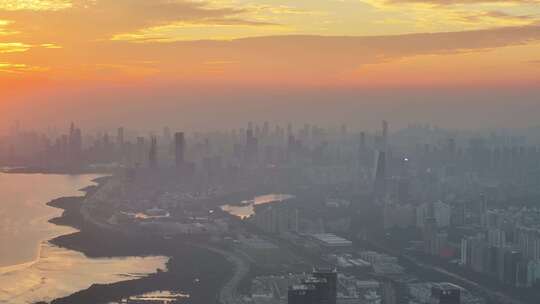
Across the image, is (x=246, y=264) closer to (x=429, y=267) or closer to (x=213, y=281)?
(x=213, y=281)

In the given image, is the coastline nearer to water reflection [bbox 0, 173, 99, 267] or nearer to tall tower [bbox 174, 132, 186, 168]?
water reflection [bbox 0, 173, 99, 267]

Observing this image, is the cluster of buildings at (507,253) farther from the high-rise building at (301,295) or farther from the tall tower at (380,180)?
the high-rise building at (301,295)

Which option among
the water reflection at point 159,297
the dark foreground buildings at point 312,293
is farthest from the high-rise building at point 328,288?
the water reflection at point 159,297

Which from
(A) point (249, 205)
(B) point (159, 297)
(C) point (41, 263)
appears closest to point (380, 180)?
(A) point (249, 205)

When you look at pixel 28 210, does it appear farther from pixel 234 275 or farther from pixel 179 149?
pixel 234 275

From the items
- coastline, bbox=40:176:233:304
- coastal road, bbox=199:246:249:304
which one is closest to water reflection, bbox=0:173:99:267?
coastline, bbox=40:176:233:304

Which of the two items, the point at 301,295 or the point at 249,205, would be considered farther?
the point at 249,205
